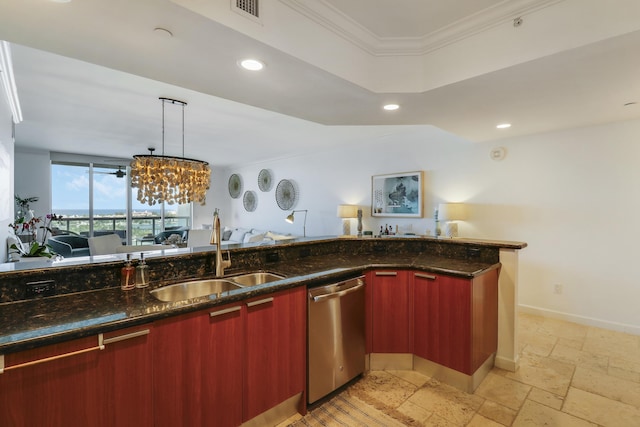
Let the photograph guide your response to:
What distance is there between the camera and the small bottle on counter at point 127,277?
164 centimetres

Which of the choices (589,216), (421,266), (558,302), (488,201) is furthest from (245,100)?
(558,302)

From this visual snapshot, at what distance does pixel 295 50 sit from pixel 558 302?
4.10 m

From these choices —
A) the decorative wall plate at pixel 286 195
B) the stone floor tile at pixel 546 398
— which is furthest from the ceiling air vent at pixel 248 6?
the decorative wall plate at pixel 286 195

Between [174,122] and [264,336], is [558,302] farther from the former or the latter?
[174,122]

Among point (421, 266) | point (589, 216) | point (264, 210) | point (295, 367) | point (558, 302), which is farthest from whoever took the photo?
point (264, 210)

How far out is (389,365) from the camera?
8.02 ft

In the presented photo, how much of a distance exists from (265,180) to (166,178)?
357 cm

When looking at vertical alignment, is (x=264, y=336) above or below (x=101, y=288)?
below

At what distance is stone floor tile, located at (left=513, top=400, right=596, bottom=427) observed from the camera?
182 cm

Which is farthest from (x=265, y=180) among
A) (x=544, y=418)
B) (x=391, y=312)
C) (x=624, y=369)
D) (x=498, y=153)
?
(x=624, y=369)

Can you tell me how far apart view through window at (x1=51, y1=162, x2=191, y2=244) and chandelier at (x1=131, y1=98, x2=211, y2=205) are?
3466 millimetres

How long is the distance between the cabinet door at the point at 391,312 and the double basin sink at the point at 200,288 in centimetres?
89

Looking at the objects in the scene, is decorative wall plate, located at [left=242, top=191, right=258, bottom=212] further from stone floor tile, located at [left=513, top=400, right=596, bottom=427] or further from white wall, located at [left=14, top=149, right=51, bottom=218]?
stone floor tile, located at [left=513, top=400, right=596, bottom=427]

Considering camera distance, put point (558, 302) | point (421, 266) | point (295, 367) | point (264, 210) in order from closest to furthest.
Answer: point (295, 367) < point (421, 266) < point (558, 302) < point (264, 210)
